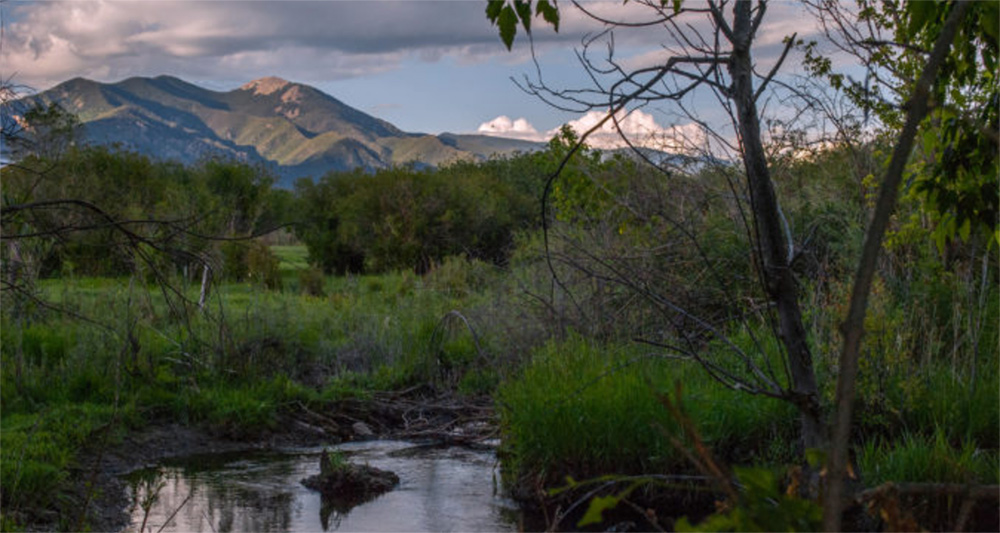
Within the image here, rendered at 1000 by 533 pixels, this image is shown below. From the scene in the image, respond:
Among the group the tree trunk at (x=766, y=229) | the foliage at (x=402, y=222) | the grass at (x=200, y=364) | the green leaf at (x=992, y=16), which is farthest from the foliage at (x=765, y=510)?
the foliage at (x=402, y=222)

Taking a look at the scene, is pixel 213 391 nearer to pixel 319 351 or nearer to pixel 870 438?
pixel 319 351

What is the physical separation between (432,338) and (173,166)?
3406 cm

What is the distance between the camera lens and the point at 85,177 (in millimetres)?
24500

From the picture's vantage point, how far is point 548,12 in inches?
97.5

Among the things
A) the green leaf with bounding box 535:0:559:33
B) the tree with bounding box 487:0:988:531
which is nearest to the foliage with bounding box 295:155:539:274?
the tree with bounding box 487:0:988:531

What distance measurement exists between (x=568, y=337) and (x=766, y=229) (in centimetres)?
731

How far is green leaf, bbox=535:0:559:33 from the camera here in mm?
2465

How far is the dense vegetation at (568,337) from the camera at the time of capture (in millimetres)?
6723

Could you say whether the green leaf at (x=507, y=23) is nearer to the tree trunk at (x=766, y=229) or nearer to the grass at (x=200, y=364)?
the tree trunk at (x=766, y=229)

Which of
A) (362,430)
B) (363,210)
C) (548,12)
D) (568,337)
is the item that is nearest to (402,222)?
(363,210)

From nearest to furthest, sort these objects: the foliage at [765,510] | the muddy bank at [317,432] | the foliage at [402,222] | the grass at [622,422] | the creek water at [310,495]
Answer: the foliage at [765,510], the grass at [622,422], the creek water at [310,495], the muddy bank at [317,432], the foliage at [402,222]

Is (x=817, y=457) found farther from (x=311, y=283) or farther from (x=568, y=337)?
(x=311, y=283)

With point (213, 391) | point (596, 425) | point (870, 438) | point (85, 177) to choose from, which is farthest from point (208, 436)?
point (85, 177)

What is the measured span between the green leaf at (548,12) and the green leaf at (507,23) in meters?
0.06
